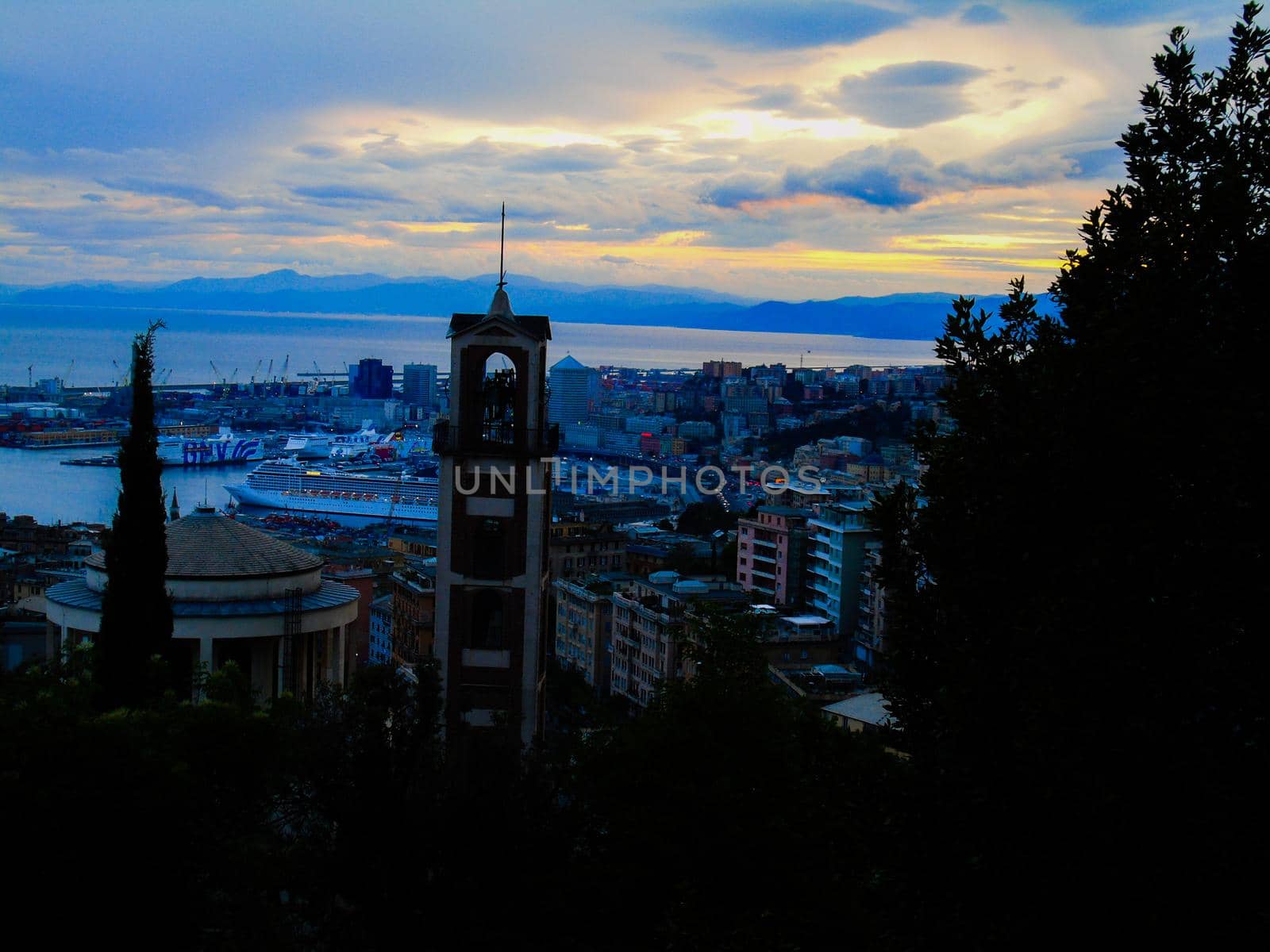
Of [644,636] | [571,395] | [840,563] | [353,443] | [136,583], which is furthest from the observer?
[571,395]

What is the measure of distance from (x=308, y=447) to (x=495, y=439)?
259 ft

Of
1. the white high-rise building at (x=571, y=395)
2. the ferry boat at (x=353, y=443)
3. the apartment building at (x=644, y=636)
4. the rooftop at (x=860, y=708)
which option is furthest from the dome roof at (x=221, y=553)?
the white high-rise building at (x=571, y=395)

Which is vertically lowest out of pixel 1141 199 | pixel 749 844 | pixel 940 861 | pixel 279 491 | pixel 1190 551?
pixel 279 491

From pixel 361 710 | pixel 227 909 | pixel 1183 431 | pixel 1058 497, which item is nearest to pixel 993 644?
pixel 1058 497

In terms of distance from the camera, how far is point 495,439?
9.52m

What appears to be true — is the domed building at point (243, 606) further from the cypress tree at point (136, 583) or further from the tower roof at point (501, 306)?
the tower roof at point (501, 306)

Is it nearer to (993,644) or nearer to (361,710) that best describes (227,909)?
(361,710)

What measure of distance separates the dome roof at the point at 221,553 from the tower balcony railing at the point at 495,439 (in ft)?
6.87

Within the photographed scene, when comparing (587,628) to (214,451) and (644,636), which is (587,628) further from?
(214,451)

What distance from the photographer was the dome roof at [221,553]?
10453 mm

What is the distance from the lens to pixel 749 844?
21.5ft

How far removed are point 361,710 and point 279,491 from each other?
65.0 m

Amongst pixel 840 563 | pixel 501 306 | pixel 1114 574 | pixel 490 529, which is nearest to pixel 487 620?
pixel 490 529

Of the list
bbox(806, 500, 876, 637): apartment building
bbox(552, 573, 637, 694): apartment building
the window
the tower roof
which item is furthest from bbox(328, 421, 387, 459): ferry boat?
the window
